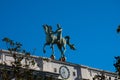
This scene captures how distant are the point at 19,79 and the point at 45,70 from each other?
25679 millimetres

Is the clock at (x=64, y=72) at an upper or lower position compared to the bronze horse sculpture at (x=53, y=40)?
lower

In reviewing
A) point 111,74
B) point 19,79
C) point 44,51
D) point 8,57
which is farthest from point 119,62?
point 111,74

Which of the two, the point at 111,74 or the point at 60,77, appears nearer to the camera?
the point at 60,77

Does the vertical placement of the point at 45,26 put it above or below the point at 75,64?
above

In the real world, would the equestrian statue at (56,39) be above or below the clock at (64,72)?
above

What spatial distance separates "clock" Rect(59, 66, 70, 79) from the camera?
7412 centimetres

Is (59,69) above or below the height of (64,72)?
above

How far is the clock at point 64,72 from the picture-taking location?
7412 centimetres

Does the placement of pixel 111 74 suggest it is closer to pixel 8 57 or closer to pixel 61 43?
pixel 61 43

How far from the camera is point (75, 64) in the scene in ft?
251

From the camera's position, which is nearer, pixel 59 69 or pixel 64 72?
pixel 59 69

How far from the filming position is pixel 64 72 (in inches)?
2945

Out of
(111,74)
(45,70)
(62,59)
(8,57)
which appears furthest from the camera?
(111,74)

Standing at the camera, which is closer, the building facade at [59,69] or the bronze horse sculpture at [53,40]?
the building facade at [59,69]
